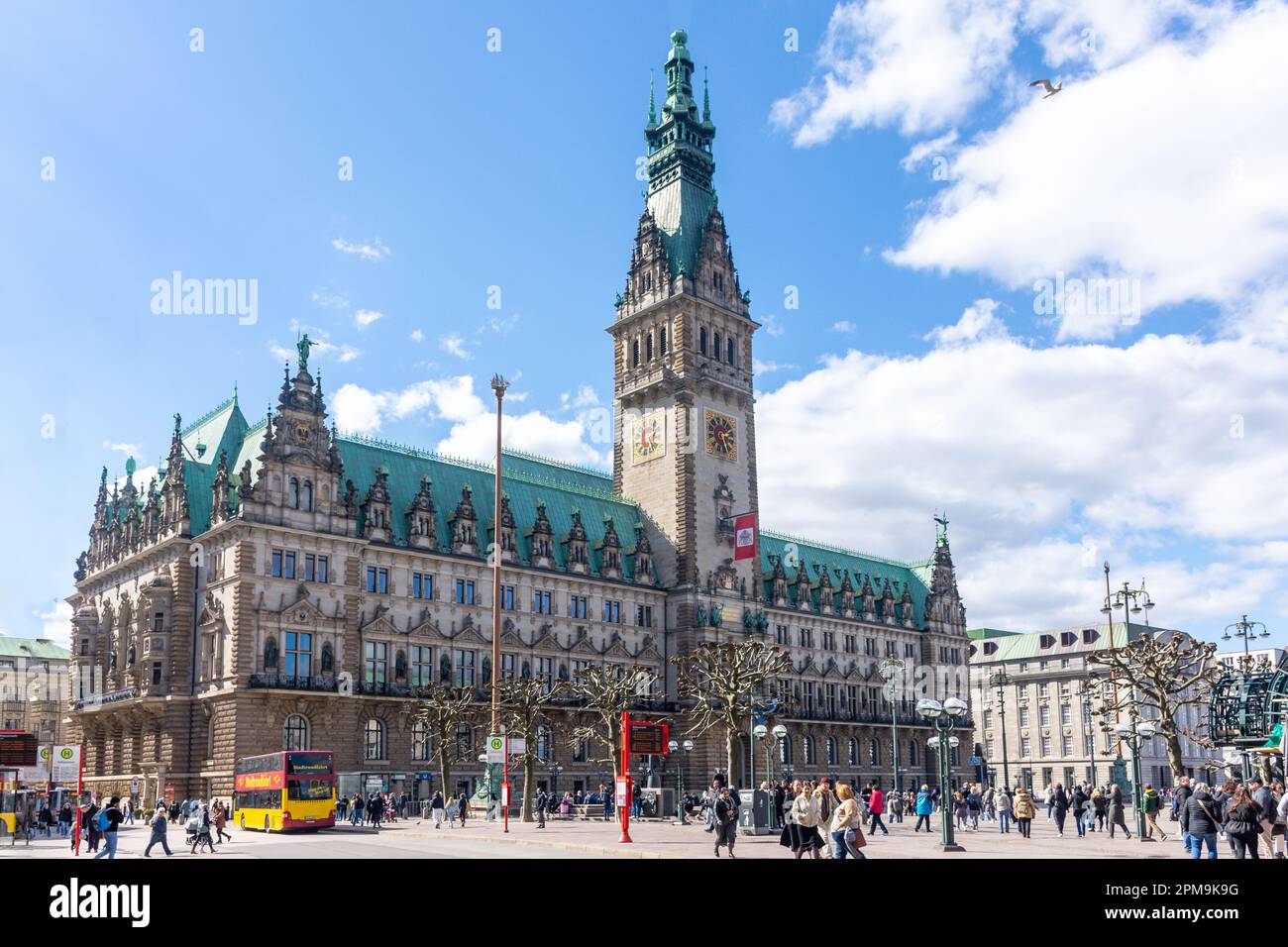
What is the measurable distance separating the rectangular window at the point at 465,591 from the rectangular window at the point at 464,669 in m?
3.80

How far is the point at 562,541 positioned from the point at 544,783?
20405mm

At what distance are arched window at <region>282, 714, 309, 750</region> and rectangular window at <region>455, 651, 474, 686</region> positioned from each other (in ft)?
42.2

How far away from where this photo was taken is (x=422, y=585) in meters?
87.5

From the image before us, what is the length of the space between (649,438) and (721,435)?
21.6 feet

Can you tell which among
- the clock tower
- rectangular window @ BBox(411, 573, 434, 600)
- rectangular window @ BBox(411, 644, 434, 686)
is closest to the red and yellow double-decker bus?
rectangular window @ BBox(411, 644, 434, 686)

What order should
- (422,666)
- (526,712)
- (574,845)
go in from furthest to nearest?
1. (422,666)
2. (526,712)
3. (574,845)

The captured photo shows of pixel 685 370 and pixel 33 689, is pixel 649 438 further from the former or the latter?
pixel 33 689

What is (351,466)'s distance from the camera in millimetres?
89188

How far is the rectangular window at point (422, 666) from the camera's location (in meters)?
84.9

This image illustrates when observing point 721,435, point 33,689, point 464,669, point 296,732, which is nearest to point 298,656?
point 296,732

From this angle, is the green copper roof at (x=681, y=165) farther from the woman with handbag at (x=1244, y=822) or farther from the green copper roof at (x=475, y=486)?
the woman with handbag at (x=1244, y=822)

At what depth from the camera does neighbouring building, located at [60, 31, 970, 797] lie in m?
78.1
